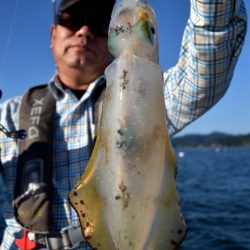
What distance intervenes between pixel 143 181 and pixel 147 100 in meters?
0.32

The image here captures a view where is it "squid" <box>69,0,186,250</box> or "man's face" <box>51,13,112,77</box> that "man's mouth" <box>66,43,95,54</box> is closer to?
"man's face" <box>51,13,112,77</box>

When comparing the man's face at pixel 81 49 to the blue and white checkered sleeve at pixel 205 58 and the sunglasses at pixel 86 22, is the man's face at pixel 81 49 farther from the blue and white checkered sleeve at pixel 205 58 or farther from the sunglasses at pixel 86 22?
the blue and white checkered sleeve at pixel 205 58

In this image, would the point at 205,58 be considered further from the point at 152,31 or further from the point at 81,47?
the point at 81,47

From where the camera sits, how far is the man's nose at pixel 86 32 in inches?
145

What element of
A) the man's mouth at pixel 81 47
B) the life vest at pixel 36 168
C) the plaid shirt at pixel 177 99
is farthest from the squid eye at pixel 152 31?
the man's mouth at pixel 81 47

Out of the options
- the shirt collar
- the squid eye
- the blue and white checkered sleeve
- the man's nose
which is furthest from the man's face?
the squid eye

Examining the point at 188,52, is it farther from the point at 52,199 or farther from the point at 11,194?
the point at 11,194

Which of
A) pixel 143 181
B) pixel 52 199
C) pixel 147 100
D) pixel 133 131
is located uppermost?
pixel 147 100

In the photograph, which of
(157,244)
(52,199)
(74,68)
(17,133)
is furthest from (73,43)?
(157,244)

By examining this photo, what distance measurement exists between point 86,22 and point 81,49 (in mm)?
229

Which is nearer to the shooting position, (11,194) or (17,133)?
(17,133)

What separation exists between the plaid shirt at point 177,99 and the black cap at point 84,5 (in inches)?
24.3

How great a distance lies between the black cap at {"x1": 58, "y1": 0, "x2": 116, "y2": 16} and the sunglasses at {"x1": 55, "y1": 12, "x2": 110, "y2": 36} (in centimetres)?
5

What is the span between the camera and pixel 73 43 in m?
3.71
